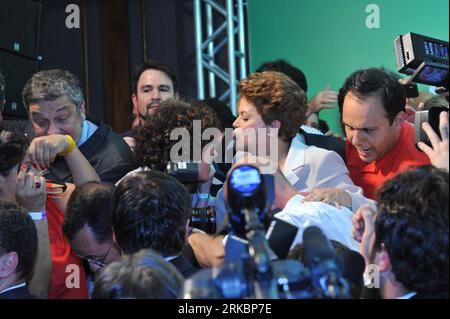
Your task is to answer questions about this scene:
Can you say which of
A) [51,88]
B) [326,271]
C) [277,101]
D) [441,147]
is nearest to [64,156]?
[51,88]

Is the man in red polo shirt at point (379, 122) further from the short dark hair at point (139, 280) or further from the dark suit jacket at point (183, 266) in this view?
the short dark hair at point (139, 280)

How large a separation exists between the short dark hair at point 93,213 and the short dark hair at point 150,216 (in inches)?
17.0

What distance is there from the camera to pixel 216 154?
87.7 inches

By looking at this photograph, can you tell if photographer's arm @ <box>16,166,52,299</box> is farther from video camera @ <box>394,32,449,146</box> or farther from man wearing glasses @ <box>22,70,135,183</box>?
video camera @ <box>394,32,449,146</box>

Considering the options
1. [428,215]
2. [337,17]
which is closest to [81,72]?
[337,17]

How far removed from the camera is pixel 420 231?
120 centimetres

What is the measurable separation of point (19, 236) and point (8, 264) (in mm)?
77

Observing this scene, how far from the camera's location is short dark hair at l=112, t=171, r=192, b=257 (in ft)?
5.32

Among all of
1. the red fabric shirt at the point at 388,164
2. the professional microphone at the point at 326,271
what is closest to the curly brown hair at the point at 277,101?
the red fabric shirt at the point at 388,164

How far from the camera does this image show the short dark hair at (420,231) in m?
1.20
